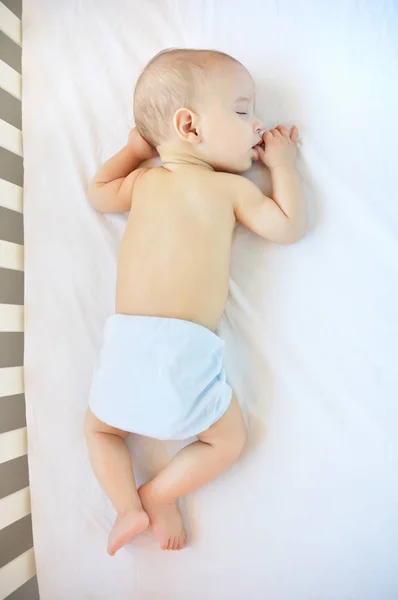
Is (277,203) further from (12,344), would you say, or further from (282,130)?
(12,344)

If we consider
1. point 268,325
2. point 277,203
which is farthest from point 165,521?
point 277,203

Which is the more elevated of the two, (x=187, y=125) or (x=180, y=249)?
(x=187, y=125)

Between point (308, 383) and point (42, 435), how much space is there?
587 millimetres

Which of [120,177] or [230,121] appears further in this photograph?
[120,177]

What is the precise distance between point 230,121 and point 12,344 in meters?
0.67

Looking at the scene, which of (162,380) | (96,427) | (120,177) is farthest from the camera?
(120,177)

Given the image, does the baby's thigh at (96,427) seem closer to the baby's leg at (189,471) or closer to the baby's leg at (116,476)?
the baby's leg at (116,476)

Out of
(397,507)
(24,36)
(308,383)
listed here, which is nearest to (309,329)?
(308,383)

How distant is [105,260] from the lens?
3.77 ft

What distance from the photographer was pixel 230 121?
103 cm

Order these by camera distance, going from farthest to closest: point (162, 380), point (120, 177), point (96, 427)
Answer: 1. point (120, 177)
2. point (96, 427)
3. point (162, 380)

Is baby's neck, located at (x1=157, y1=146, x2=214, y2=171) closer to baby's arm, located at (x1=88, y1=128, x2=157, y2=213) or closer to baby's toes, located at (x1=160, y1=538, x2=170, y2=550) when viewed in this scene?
baby's arm, located at (x1=88, y1=128, x2=157, y2=213)

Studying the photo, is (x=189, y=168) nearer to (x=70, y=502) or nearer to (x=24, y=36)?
(x=24, y=36)

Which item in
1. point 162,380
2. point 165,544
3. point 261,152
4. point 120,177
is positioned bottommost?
point 165,544
